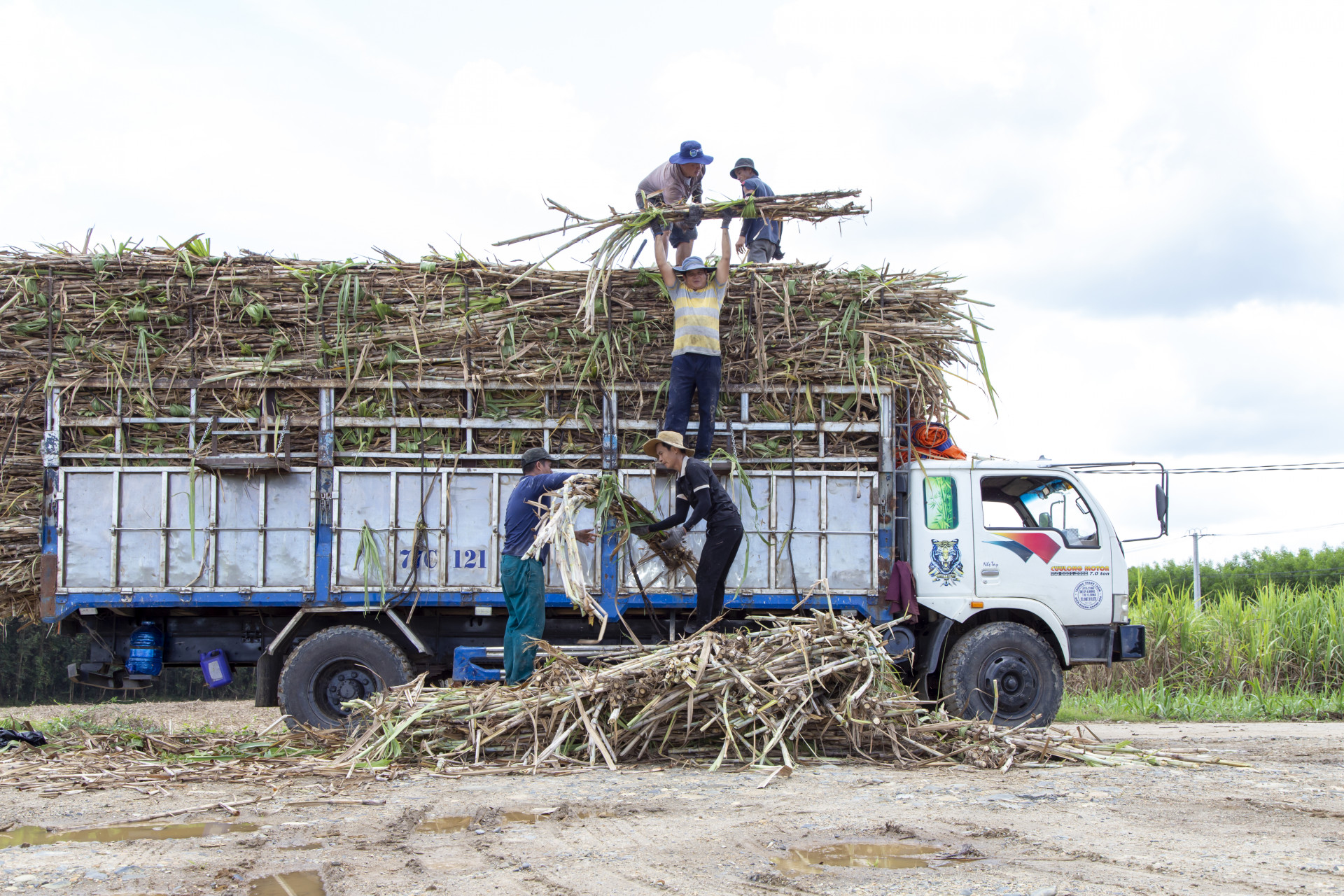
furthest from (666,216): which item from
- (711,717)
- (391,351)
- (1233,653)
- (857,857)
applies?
(1233,653)

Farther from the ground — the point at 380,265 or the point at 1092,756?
the point at 380,265

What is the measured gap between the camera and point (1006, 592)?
8.23 metres

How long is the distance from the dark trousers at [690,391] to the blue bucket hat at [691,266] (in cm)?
65

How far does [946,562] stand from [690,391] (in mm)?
2438

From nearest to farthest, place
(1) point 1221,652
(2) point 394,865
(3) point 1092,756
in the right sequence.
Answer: (2) point 394,865
(3) point 1092,756
(1) point 1221,652

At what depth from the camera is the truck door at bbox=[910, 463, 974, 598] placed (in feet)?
26.8

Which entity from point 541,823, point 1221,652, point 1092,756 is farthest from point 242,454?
point 1221,652

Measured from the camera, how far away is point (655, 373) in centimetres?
826

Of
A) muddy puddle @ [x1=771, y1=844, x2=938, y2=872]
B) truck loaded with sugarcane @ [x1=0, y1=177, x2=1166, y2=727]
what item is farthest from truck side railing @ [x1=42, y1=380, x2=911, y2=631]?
muddy puddle @ [x1=771, y1=844, x2=938, y2=872]

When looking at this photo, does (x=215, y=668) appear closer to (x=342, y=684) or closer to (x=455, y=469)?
(x=342, y=684)

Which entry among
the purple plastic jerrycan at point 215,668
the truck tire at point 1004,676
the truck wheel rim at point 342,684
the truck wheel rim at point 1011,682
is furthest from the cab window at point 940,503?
the purple plastic jerrycan at point 215,668

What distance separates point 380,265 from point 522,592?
116 inches

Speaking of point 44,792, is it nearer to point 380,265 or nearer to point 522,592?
point 522,592

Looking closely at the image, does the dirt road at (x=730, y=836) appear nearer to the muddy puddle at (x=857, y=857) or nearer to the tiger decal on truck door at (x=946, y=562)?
the muddy puddle at (x=857, y=857)
